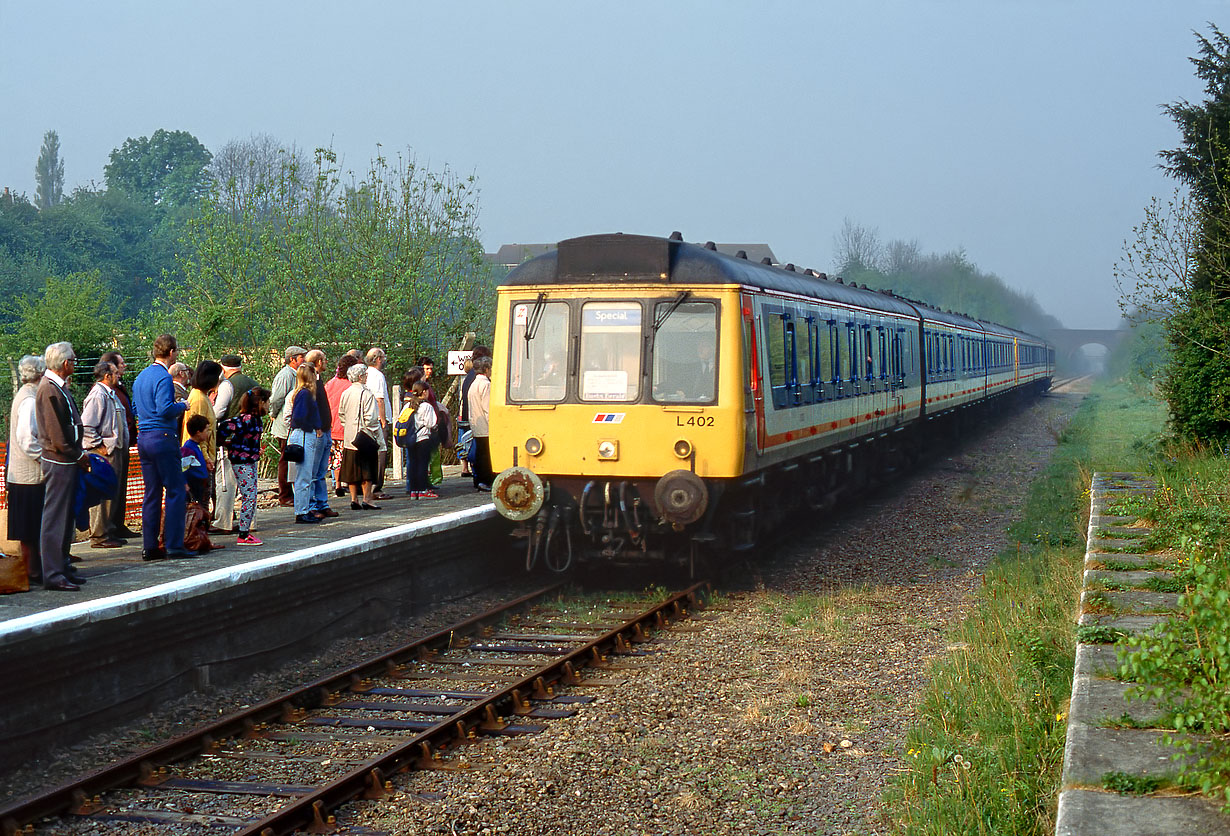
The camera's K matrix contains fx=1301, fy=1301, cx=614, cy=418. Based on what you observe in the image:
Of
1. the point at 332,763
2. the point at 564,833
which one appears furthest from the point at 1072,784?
the point at 332,763

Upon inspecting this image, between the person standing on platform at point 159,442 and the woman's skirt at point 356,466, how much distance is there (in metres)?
2.97

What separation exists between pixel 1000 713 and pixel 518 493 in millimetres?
5205

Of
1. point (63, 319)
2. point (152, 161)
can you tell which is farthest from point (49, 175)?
point (63, 319)

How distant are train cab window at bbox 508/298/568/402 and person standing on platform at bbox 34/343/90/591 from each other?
382 centimetres

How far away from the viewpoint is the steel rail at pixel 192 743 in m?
5.83

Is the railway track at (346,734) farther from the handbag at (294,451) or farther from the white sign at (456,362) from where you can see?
the white sign at (456,362)

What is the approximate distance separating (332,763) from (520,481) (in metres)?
4.44

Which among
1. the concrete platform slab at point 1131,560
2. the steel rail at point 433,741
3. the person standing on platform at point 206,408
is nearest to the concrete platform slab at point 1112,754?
the steel rail at point 433,741

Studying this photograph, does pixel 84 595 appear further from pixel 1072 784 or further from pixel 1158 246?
pixel 1158 246

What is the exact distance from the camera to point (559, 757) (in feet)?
22.0

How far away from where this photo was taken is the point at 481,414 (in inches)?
568

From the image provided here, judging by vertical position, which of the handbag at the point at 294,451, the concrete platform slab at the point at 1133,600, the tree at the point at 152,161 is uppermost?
the tree at the point at 152,161

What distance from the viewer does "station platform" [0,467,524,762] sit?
6.83m

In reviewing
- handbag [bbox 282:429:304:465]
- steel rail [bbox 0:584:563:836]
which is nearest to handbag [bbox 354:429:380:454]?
handbag [bbox 282:429:304:465]
